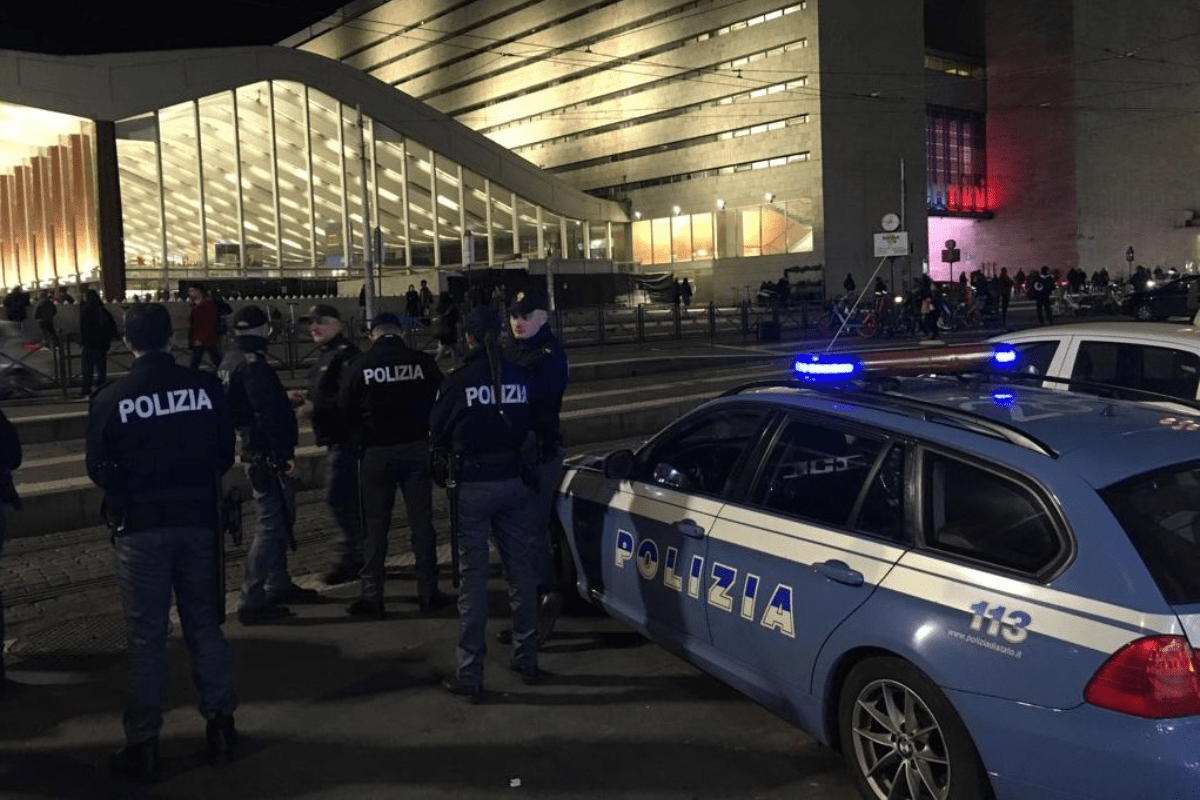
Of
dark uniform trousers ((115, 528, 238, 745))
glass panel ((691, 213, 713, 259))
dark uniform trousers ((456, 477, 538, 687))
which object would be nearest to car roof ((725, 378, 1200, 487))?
dark uniform trousers ((456, 477, 538, 687))

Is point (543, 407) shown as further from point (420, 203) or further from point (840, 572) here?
point (420, 203)

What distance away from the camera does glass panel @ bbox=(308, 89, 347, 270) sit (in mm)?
45469

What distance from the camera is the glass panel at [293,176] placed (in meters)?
44.5

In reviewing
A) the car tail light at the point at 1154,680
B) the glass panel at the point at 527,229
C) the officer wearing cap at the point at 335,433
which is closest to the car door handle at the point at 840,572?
the car tail light at the point at 1154,680

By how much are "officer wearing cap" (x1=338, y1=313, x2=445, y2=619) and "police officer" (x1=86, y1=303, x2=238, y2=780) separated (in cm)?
155

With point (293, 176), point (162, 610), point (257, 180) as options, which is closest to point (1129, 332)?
point (162, 610)

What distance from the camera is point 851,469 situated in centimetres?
399

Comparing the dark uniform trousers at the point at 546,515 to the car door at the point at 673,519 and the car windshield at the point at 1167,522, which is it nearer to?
the car door at the point at 673,519

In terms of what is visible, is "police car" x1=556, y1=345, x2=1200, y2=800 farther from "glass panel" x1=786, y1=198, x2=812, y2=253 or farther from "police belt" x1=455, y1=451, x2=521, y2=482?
"glass panel" x1=786, y1=198, x2=812, y2=253

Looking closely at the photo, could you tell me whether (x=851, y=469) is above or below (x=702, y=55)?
below

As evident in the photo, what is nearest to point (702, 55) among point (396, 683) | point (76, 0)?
point (76, 0)

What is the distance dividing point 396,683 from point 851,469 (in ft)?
8.29

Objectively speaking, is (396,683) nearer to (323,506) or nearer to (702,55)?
(323,506)

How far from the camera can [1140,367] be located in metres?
6.52
